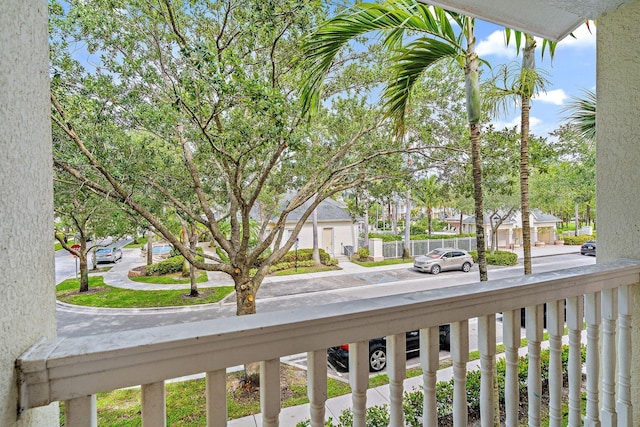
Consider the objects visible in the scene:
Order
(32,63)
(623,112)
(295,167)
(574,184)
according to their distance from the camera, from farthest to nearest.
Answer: (295,167), (574,184), (623,112), (32,63)

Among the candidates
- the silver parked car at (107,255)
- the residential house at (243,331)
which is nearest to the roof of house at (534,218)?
the residential house at (243,331)

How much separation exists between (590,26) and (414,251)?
4.22 meters

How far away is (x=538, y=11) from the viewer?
1486 millimetres

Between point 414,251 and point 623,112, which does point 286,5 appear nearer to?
point 623,112

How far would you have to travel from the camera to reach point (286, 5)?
2.93 m

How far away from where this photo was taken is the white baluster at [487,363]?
95cm

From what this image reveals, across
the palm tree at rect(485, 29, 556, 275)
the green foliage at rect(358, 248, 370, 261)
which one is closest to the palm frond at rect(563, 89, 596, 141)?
the palm tree at rect(485, 29, 556, 275)

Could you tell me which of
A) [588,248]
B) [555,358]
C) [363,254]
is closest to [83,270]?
[555,358]

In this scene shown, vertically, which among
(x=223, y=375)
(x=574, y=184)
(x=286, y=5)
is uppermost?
(x=286, y=5)

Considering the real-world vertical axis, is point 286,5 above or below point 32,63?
above

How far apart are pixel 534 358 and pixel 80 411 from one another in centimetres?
117

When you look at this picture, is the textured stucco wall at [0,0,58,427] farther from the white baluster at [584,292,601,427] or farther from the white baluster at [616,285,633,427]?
the white baluster at [616,285,633,427]

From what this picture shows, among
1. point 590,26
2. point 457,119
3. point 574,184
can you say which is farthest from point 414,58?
point 574,184

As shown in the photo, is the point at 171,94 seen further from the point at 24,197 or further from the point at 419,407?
the point at 419,407
